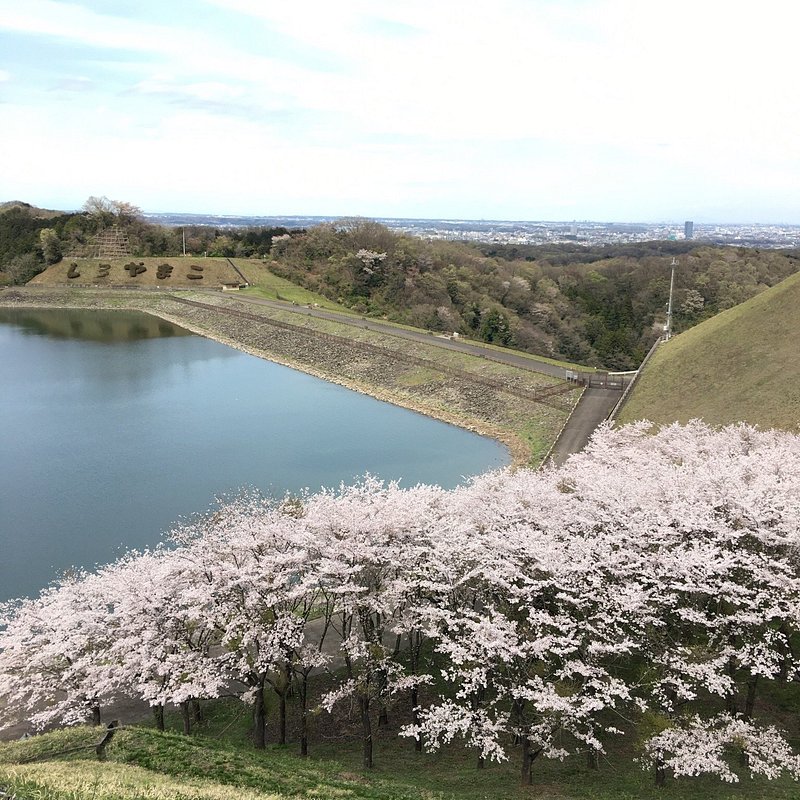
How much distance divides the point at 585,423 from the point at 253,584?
20.0 m

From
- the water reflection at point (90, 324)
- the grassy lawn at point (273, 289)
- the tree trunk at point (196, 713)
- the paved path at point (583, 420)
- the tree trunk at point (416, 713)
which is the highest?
the grassy lawn at point (273, 289)

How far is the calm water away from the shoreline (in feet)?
2.72

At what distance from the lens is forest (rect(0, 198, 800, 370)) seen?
5438 cm

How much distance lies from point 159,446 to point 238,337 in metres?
26.1

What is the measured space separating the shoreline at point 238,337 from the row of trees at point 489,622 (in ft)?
43.9

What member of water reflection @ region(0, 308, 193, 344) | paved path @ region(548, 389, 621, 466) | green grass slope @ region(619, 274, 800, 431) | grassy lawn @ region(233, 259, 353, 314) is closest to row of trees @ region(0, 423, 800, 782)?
paved path @ region(548, 389, 621, 466)

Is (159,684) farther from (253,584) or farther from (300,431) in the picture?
(300,431)

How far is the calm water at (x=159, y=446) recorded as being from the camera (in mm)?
19016

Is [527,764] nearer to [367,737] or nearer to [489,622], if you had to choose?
[489,622]

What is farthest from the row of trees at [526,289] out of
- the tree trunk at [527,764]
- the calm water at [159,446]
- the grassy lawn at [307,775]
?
the tree trunk at [527,764]

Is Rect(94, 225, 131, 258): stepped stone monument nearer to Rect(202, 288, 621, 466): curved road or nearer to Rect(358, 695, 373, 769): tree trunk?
Rect(202, 288, 621, 466): curved road

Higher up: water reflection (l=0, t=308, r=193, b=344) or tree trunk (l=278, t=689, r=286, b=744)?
water reflection (l=0, t=308, r=193, b=344)

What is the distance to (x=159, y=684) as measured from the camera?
1012 centimetres

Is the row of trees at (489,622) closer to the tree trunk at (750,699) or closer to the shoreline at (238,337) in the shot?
the tree trunk at (750,699)
